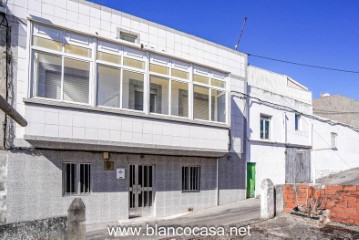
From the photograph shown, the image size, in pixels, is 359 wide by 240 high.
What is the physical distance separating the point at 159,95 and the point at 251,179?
6.89 m

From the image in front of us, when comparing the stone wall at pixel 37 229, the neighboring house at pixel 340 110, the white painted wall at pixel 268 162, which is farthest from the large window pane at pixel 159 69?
the neighboring house at pixel 340 110

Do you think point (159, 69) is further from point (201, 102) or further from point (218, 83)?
point (218, 83)

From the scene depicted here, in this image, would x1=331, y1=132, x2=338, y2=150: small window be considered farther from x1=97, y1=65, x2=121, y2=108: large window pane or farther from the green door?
x1=97, y1=65, x2=121, y2=108: large window pane

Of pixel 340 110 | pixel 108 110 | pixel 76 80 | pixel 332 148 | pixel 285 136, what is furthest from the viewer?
pixel 340 110

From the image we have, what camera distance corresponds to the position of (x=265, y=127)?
18156 mm

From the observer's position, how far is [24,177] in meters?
10.1

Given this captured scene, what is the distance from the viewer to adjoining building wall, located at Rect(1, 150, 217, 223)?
10.1 metres

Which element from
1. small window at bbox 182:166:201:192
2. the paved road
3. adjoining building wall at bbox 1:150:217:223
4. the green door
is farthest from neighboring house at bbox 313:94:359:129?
small window at bbox 182:166:201:192

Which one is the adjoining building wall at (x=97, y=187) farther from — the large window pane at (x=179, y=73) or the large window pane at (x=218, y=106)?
the large window pane at (x=179, y=73)

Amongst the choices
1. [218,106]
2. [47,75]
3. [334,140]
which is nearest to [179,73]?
[218,106]

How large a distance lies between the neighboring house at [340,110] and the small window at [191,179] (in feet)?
55.4

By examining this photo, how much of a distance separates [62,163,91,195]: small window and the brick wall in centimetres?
641

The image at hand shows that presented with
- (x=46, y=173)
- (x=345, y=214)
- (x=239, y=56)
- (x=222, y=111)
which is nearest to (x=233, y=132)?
(x=222, y=111)

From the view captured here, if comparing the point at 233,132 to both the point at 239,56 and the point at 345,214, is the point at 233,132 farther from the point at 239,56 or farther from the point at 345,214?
the point at 345,214
